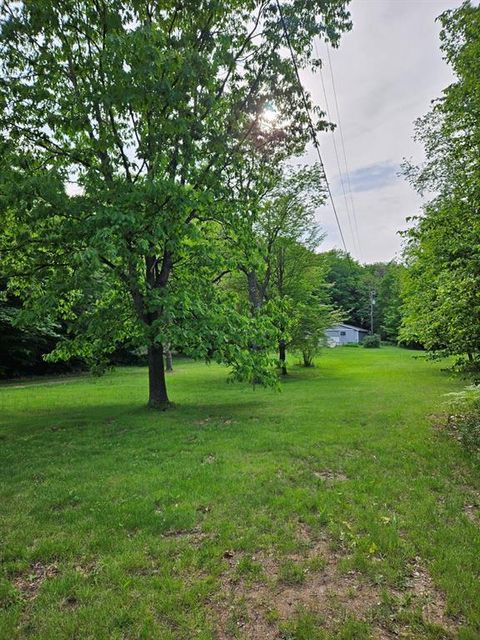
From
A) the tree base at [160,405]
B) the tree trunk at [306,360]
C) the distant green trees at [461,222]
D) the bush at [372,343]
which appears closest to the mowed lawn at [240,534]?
the distant green trees at [461,222]

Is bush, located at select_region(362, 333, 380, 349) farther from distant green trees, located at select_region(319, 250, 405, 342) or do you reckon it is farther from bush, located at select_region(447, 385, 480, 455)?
bush, located at select_region(447, 385, 480, 455)

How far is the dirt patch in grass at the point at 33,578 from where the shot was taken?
2676 mm

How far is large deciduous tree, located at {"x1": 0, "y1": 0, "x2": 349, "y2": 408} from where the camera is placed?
6.50 meters

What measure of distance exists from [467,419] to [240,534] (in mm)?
5803

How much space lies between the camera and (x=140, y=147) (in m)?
7.68

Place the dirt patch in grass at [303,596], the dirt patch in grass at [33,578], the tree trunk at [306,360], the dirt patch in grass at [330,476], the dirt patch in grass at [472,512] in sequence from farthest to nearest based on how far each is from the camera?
1. the tree trunk at [306,360]
2. the dirt patch in grass at [330,476]
3. the dirt patch in grass at [472,512]
4. the dirt patch in grass at [33,578]
5. the dirt patch in grass at [303,596]

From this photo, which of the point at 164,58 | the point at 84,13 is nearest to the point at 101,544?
the point at 164,58

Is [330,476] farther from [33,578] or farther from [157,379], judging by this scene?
[157,379]

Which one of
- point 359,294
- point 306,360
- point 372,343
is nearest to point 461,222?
point 306,360

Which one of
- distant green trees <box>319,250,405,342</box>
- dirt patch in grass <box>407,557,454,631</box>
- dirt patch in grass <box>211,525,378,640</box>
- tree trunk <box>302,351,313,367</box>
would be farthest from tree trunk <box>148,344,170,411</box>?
distant green trees <box>319,250,405,342</box>

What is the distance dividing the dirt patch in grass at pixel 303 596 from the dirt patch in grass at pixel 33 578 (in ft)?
4.31

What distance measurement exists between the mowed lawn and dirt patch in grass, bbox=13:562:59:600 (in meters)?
0.01

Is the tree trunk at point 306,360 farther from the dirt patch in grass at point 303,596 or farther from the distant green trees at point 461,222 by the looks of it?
the dirt patch in grass at point 303,596

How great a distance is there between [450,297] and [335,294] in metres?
52.3
